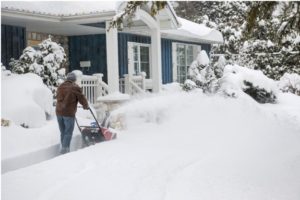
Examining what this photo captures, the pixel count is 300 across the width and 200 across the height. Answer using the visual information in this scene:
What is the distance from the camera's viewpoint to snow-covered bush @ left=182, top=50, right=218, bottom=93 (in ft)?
66.1

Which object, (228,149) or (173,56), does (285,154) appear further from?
(173,56)

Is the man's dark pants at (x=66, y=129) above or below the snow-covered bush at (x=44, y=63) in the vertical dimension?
below

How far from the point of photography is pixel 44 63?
13.0 m

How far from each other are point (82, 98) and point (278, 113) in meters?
8.06

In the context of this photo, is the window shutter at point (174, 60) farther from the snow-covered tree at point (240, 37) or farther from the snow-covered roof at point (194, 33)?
the snow-covered tree at point (240, 37)

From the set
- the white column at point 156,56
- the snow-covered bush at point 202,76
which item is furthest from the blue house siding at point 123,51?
the snow-covered bush at point 202,76

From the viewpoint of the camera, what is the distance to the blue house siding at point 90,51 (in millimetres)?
17281

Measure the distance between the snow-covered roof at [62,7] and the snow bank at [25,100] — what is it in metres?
1.83

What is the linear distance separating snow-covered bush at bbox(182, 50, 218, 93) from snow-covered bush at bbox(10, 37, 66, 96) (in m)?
7.79

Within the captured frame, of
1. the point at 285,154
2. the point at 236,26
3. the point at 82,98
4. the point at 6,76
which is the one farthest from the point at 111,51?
the point at 236,26

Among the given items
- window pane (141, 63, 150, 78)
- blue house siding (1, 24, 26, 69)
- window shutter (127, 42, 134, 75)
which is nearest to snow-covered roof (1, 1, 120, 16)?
blue house siding (1, 24, 26, 69)

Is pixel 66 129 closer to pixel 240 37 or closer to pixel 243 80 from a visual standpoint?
pixel 243 80

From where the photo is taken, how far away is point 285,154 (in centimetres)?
798

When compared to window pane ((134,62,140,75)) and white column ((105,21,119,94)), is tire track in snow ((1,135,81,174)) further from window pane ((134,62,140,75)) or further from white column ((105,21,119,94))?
window pane ((134,62,140,75))
